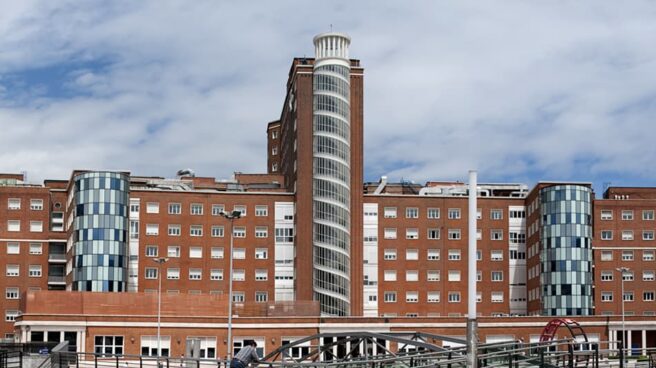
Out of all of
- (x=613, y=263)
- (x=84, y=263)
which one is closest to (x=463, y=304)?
(x=613, y=263)

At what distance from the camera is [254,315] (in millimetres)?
91812

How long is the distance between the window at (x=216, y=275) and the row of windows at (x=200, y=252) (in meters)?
1.46

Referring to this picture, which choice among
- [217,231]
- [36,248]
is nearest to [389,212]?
[217,231]

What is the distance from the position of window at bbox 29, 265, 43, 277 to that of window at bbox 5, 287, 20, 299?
229 cm

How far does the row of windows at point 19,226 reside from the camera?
111 metres

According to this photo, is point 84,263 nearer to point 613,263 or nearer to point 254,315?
point 254,315

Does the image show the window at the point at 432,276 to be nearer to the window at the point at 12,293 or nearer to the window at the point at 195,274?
the window at the point at 195,274

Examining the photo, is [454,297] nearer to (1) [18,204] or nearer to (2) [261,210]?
(2) [261,210]

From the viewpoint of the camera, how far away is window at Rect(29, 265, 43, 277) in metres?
110

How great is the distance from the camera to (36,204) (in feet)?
367

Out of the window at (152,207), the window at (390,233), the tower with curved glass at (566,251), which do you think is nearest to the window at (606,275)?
the tower with curved glass at (566,251)

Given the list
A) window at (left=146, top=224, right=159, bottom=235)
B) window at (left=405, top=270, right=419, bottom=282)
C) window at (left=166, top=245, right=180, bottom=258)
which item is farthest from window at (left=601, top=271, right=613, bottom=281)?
window at (left=146, top=224, right=159, bottom=235)

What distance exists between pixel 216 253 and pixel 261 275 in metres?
5.18

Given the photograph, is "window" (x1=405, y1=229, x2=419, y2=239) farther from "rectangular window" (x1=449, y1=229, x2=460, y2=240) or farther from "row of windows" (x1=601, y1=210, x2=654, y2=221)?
"row of windows" (x1=601, y1=210, x2=654, y2=221)
